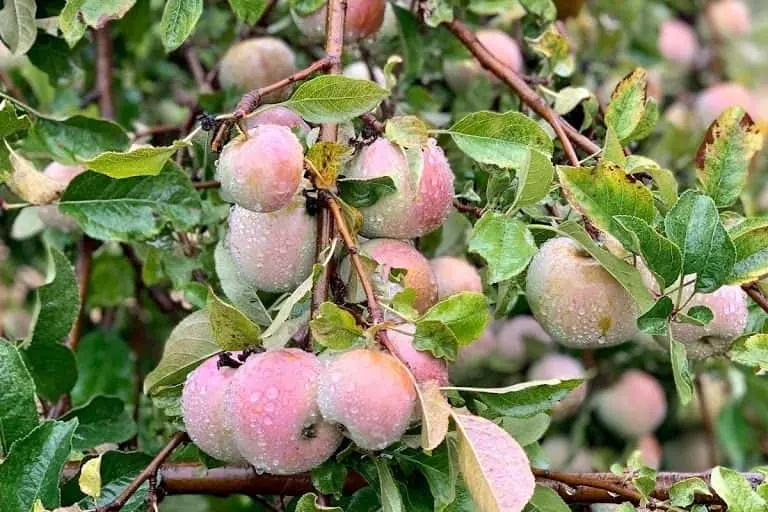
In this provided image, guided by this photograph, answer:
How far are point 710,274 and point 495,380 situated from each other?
521 millimetres

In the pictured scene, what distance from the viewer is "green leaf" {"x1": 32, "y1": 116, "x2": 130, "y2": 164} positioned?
79cm

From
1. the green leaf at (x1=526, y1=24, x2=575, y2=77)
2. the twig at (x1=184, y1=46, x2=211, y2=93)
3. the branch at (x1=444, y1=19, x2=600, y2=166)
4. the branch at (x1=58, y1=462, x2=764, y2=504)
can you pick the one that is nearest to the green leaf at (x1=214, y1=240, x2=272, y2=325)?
the branch at (x1=58, y1=462, x2=764, y2=504)

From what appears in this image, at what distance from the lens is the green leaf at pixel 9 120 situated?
0.66 m

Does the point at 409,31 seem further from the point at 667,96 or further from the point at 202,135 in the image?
the point at 667,96

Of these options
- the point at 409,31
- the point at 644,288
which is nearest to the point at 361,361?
the point at 644,288

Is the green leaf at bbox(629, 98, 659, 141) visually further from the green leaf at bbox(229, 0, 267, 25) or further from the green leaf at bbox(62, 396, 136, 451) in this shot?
the green leaf at bbox(62, 396, 136, 451)

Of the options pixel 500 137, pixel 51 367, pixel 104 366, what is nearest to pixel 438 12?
pixel 500 137

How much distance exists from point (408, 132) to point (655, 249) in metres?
0.15

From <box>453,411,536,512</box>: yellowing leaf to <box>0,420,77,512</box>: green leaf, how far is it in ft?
0.75

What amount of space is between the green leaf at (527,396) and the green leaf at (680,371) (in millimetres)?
57

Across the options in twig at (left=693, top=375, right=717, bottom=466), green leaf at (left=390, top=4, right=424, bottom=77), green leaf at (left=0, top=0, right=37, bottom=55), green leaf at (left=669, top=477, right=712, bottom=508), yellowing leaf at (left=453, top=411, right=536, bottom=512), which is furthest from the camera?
twig at (left=693, top=375, right=717, bottom=466)

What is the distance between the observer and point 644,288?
22.7 inches

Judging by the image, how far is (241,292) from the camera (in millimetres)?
622

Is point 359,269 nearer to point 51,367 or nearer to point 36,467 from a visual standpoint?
point 36,467
